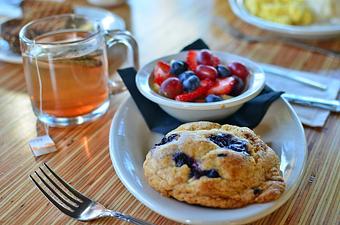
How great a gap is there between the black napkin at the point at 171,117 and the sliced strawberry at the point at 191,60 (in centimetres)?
12

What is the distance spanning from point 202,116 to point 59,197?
0.32 meters

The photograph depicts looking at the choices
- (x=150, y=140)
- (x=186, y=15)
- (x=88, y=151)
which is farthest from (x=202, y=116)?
(x=186, y=15)

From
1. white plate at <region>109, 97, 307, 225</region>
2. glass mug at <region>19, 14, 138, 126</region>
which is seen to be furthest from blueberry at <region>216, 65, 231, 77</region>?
glass mug at <region>19, 14, 138, 126</region>

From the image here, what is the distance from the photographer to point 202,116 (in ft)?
2.85

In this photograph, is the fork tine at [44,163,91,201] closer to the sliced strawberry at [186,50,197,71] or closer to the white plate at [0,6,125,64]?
the sliced strawberry at [186,50,197,71]

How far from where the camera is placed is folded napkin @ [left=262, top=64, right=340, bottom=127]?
965 millimetres

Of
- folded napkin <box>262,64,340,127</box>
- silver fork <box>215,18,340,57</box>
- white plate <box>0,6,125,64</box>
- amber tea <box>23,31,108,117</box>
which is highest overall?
amber tea <box>23,31,108,117</box>

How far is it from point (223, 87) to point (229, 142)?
0.18m

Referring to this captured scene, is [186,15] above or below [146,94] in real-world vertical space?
below

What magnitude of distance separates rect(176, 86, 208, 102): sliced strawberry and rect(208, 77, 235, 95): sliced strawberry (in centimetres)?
2

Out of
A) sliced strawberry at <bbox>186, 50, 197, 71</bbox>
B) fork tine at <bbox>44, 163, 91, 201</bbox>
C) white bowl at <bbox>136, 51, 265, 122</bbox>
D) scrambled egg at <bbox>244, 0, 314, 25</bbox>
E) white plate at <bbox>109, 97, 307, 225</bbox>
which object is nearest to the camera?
white plate at <bbox>109, 97, 307, 225</bbox>

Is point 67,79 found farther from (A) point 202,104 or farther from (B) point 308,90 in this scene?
(B) point 308,90

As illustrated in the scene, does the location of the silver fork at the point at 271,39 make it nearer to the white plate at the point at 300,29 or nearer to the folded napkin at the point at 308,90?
the white plate at the point at 300,29

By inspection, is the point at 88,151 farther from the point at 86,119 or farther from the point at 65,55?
the point at 65,55
